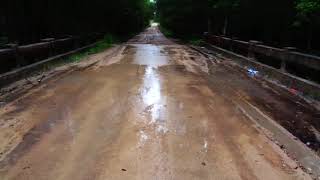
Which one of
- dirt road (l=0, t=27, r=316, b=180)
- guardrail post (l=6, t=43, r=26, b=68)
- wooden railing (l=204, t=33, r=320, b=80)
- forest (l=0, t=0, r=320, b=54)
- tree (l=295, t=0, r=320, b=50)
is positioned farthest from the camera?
forest (l=0, t=0, r=320, b=54)

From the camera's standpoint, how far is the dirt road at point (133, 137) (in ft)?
16.0

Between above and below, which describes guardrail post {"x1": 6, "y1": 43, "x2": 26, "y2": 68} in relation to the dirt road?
above

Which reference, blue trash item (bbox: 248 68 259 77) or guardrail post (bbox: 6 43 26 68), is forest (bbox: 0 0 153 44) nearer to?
guardrail post (bbox: 6 43 26 68)

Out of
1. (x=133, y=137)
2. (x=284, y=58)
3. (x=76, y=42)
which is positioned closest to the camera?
(x=133, y=137)

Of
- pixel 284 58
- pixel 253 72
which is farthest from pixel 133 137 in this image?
pixel 253 72

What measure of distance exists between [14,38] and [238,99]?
11.4 meters

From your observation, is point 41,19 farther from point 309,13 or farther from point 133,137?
point 133,137

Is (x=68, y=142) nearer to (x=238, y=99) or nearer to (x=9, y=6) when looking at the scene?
(x=238, y=99)

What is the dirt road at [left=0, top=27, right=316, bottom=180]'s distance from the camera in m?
4.87

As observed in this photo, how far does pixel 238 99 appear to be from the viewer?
898 centimetres

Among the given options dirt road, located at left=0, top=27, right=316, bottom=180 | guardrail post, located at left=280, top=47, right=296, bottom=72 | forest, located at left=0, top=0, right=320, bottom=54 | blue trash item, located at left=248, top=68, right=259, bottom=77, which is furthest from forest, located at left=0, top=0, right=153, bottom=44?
guardrail post, located at left=280, top=47, right=296, bottom=72

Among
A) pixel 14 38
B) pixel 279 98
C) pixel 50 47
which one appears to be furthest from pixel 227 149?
pixel 14 38

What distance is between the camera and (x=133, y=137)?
19.9 feet

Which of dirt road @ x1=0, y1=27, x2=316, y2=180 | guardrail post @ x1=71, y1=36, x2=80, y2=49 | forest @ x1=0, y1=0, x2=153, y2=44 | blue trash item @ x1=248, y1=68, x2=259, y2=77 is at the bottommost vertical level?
dirt road @ x1=0, y1=27, x2=316, y2=180
